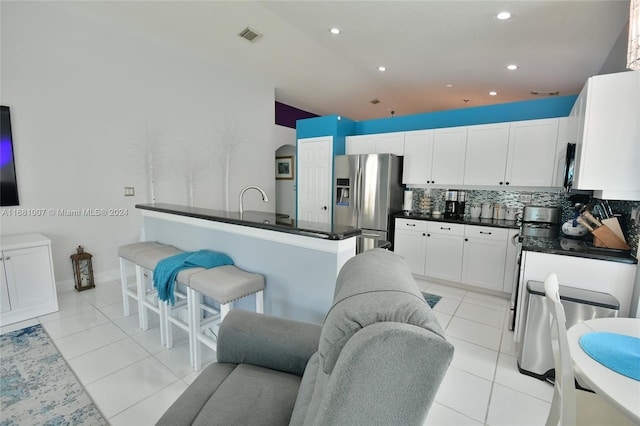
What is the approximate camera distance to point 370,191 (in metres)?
4.24

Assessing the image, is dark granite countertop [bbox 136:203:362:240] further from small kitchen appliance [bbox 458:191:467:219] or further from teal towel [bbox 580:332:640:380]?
small kitchen appliance [bbox 458:191:467:219]

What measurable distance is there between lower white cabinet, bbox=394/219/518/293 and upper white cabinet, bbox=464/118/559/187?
0.73 meters

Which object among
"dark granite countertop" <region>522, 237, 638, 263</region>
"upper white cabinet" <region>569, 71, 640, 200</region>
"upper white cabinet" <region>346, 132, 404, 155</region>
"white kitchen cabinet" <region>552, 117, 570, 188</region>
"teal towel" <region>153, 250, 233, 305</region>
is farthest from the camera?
"upper white cabinet" <region>346, 132, 404, 155</region>

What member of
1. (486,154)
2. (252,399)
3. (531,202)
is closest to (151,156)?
(252,399)

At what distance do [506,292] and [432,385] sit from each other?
3.52 metres

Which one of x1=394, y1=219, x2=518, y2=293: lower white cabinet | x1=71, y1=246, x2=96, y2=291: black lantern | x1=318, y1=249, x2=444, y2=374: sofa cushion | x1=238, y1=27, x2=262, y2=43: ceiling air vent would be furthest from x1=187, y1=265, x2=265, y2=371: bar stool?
x1=238, y1=27, x2=262, y2=43: ceiling air vent

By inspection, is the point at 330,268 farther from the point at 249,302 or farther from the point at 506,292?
the point at 506,292

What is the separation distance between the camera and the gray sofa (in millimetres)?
633

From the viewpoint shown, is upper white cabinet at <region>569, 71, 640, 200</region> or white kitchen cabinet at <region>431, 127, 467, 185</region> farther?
white kitchen cabinet at <region>431, 127, 467, 185</region>

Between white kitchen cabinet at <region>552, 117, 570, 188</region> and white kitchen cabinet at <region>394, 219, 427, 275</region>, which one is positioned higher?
→ white kitchen cabinet at <region>552, 117, 570, 188</region>

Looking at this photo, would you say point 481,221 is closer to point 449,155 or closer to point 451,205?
point 451,205

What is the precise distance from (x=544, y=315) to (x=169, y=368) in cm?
266

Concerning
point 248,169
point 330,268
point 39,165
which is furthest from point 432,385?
point 248,169

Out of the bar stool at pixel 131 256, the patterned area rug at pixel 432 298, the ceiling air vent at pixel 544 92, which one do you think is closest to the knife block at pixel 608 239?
the patterned area rug at pixel 432 298
